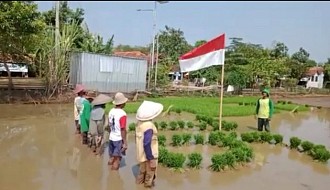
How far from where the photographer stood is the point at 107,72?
76.9 feet

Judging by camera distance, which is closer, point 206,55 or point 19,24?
point 206,55

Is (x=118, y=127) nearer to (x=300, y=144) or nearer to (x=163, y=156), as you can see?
(x=163, y=156)

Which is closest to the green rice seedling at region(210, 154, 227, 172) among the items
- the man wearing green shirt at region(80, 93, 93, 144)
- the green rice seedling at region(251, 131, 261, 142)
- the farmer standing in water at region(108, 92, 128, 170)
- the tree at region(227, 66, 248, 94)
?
the farmer standing in water at region(108, 92, 128, 170)

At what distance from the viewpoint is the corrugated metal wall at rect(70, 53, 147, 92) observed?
73.0 feet

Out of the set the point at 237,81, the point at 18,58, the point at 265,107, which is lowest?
the point at 265,107

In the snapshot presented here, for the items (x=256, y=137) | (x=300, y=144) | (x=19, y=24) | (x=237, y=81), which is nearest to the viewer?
(x=300, y=144)

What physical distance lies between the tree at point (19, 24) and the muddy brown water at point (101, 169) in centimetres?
548

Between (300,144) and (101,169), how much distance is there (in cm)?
Result: 592

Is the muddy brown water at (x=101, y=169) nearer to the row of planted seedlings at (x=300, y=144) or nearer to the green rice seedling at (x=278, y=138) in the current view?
the row of planted seedlings at (x=300, y=144)

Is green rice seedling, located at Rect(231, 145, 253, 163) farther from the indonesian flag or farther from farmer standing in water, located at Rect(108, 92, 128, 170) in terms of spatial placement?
the indonesian flag

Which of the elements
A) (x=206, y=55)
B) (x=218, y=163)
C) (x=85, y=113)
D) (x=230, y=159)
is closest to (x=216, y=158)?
(x=218, y=163)

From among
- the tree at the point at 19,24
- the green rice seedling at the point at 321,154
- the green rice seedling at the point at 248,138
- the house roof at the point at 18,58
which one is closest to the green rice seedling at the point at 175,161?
the green rice seedling at the point at 321,154

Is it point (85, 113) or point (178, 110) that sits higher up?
point (85, 113)

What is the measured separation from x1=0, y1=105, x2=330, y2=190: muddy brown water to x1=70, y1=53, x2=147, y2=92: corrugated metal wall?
10280 millimetres
